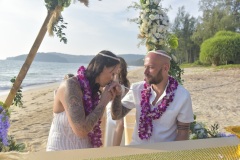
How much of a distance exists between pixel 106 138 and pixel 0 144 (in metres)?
2.27

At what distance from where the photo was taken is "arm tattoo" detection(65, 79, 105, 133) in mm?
2521

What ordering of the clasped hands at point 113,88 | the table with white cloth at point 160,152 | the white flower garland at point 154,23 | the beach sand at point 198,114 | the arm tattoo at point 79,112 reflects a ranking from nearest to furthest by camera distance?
the table with white cloth at point 160,152 → the arm tattoo at point 79,112 → the clasped hands at point 113,88 → the white flower garland at point 154,23 → the beach sand at point 198,114

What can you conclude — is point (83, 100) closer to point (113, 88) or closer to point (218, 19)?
point (113, 88)

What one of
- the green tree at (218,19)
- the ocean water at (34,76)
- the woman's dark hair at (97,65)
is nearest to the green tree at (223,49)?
the green tree at (218,19)

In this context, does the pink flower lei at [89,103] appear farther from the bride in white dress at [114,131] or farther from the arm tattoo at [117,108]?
the bride in white dress at [114,131]

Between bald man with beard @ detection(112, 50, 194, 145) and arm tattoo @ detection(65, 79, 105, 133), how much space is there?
1.40 ft

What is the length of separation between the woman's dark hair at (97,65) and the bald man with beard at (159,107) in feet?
0.86

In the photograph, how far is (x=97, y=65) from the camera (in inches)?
111

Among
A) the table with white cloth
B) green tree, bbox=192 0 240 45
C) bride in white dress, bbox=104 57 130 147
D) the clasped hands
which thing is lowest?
bride in white dress, bbox=104 57 130 147

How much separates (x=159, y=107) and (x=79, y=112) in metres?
0.79

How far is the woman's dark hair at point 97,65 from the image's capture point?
9.24 feet

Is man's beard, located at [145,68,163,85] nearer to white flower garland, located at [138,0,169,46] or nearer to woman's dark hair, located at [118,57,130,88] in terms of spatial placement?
white flower garland, located at [138,0,169,46]

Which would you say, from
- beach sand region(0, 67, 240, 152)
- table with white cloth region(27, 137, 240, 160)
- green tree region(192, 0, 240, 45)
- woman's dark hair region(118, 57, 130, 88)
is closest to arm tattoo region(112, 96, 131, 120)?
table with white cloth region(27, 137, 240, 160)

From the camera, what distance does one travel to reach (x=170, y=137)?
292cm
